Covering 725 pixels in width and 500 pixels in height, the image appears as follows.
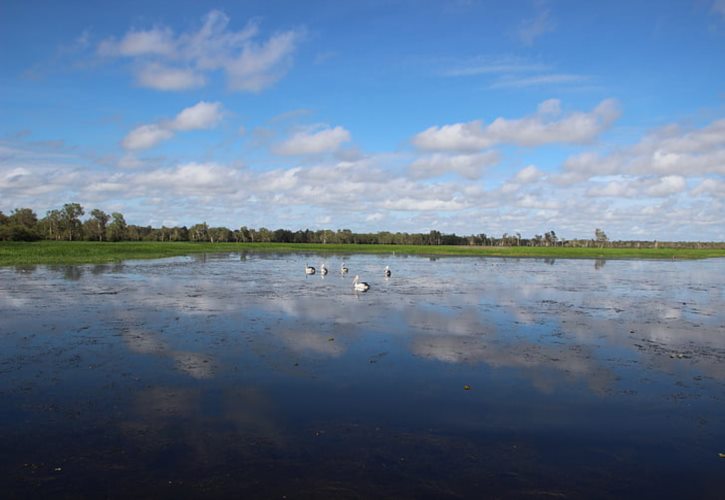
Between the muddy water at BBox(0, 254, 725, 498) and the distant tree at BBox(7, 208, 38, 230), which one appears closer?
the muddy water at BBox(0, 254, 725, 498)

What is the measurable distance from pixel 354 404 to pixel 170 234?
13874 cm

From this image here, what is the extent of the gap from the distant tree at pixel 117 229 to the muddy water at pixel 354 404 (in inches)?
4027

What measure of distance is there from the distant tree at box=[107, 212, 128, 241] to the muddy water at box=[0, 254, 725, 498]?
102 metres

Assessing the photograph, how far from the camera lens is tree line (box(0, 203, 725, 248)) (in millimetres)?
101500

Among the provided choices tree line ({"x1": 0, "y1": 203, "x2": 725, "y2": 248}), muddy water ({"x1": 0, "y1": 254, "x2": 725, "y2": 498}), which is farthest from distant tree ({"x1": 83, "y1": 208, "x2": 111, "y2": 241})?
muddy water ({"x1": 0, "y1": 254, "x2": 725, "y2": 498})

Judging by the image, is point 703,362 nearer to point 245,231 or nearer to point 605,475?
point 605,475

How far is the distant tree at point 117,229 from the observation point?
11375cm

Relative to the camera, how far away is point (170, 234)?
138125 millimetres

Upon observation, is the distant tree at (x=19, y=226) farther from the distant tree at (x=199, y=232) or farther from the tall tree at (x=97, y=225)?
the distant tree at (x=199, y=232)

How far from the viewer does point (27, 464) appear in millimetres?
6902

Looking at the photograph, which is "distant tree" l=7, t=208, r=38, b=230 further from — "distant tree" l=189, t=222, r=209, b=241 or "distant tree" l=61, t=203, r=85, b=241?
"distant tree" l=189, t=222, r=209, b=241

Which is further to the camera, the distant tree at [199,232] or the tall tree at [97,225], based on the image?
the distant tree at [199,232]

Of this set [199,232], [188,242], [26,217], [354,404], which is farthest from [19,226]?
[354,404]

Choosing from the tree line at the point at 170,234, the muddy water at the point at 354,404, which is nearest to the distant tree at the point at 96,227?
the tree line at the point at 170,234
